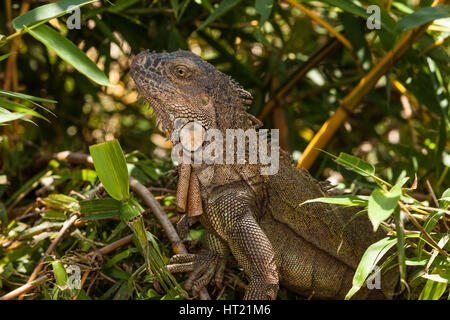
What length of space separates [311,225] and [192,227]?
24.8 inches

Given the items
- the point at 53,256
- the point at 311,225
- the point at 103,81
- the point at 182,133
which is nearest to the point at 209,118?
the point at 182,133

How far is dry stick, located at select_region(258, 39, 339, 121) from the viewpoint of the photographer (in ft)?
11.0

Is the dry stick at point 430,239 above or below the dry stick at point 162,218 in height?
above

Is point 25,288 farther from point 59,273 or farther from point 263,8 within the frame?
point 263,8

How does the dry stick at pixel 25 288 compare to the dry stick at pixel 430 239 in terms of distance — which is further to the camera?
the dry stick at pixel 25 288

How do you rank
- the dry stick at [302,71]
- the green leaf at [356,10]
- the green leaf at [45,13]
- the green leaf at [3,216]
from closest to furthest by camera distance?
the green leaf at [45,13] < the green leaf at [356,10] < the green leaf at [3,216] < the dry stick at [302,71]

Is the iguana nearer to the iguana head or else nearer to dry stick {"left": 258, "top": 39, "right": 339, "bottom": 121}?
the iguana head

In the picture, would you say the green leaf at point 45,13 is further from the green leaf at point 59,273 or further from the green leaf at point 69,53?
the green leaf at point 59,273

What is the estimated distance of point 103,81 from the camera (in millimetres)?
2078

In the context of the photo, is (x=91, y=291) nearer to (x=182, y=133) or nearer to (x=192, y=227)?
(x=192, y=227)

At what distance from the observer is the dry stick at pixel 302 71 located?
3.34 metres

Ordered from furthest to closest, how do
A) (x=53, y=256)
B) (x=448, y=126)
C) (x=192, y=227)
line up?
(x=448, y=126)
(x=192, y=227)
(x=53, y=256)

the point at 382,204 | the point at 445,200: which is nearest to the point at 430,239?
the point at 445,200

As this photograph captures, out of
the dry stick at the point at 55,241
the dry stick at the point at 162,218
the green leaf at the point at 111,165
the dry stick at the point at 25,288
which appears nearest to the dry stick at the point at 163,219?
the dry stick at the point at 162,218
